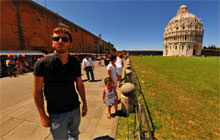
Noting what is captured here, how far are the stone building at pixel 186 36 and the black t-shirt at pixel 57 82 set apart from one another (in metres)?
93.9

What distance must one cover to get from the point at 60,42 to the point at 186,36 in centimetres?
9841

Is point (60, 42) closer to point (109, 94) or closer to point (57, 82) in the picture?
point (57, 82)

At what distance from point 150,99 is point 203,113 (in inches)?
69.7

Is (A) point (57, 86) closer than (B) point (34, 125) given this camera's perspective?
Yes

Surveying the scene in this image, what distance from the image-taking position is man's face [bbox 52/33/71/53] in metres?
1.34

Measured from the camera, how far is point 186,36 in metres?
74.4

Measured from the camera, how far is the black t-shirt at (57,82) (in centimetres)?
126

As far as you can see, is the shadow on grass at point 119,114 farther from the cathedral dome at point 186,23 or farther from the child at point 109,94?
the cathedral dome at point 186,23

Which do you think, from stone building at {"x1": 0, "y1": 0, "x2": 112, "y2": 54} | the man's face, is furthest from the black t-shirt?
stone building at {"x1": 0, "y1": 0, "x2": 112, "y2": 54}

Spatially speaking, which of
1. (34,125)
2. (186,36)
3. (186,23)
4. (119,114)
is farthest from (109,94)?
(186,23)

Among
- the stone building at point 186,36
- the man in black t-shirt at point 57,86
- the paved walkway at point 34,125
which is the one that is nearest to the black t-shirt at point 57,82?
the man in black t-shirt at point 57,86

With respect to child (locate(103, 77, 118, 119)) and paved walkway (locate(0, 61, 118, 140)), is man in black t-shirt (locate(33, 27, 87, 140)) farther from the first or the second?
child (locate(103, 77, 118, 119))

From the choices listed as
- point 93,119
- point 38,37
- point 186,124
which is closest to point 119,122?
point 93,119

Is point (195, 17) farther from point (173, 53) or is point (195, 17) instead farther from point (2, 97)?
point (2, 97)
